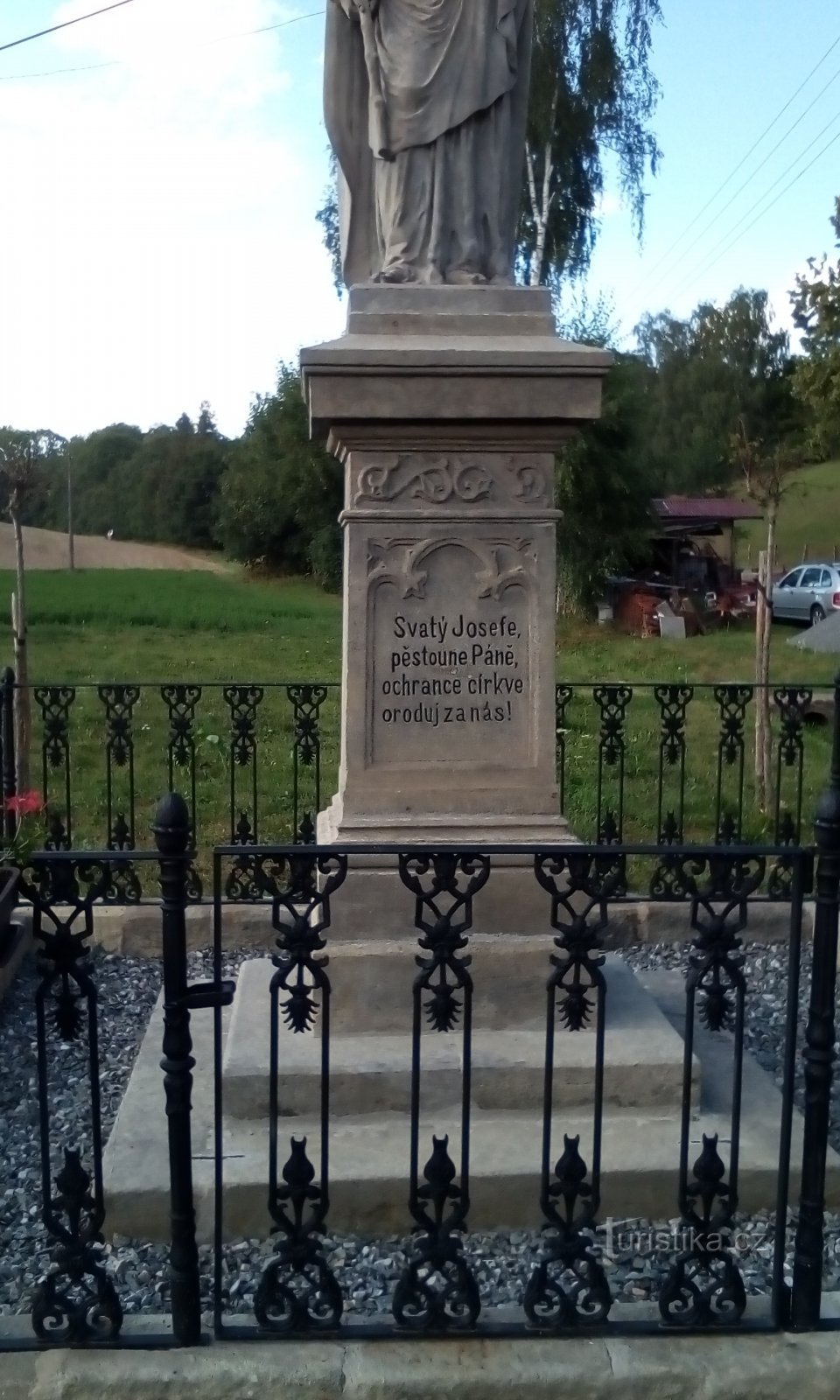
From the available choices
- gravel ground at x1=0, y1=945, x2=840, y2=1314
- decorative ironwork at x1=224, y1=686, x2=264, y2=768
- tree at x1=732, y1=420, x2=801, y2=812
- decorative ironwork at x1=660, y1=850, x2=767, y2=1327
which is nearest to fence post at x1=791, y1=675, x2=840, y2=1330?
decorative ironwork at x1=660, y1=850, x2=767, y2=1327

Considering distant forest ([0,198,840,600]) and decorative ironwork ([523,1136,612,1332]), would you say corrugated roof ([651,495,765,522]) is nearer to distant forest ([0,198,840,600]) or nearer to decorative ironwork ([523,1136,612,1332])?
distant forest ([0,198,840,600])

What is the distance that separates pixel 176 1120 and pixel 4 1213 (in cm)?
117

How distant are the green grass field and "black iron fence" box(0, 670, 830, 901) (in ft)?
0.10

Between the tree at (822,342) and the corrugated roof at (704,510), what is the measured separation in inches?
137

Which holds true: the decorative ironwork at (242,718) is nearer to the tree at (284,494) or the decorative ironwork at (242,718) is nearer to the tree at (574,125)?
the tree at (574,125)

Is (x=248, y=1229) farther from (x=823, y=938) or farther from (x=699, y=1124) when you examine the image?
(x=823, y=938)

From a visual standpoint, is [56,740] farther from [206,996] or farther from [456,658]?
[206,996]

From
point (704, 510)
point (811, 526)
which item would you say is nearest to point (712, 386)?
point (811, 526)

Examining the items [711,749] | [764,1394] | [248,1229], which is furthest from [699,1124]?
[711,749]

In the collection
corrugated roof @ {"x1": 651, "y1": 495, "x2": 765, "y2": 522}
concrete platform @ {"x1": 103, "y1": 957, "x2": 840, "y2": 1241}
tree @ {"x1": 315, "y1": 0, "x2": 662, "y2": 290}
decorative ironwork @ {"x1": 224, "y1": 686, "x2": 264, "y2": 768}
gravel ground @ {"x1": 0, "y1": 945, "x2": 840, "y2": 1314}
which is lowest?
gravel ground @ {"x1": 0, "y1": 945, "x2": 840, "y2": 1314}

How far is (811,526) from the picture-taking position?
5366 cm

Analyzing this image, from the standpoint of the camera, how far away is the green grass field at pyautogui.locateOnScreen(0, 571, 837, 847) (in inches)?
316

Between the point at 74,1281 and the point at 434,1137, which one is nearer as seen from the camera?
the point at 74,1281

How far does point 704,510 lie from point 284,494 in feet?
42.8
